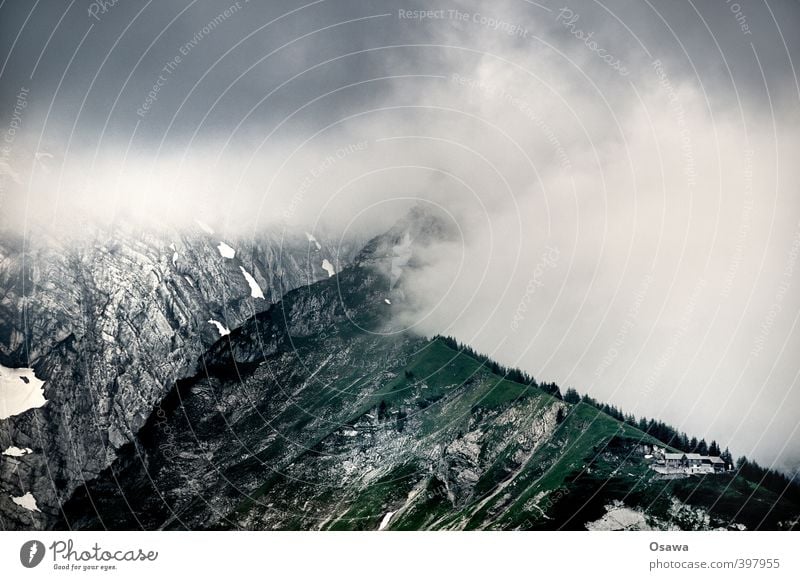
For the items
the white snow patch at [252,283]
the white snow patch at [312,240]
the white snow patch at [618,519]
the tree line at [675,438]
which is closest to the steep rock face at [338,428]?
the tree line at [675,438]

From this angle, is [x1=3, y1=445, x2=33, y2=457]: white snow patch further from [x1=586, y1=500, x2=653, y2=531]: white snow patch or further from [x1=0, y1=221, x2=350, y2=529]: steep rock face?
[x1=586, y1=500, x2=653, y2=531]: white snow patch

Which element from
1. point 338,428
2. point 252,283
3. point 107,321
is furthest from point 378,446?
point 107,321
